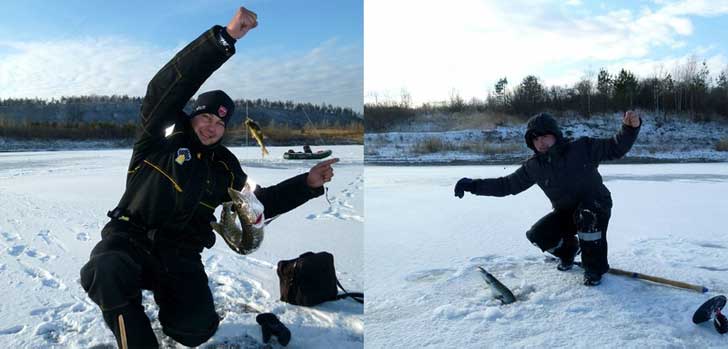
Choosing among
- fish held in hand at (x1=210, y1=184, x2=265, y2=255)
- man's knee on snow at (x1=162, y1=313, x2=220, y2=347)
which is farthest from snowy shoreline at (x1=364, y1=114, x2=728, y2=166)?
man's knee on snow at (x1=162, y1=313, x2=220, y2=347)

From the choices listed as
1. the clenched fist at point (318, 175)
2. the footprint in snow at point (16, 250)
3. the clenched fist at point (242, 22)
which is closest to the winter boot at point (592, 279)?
the clenched fist at point (318, 175)

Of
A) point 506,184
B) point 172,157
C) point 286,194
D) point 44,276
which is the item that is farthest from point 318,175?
point 44,276

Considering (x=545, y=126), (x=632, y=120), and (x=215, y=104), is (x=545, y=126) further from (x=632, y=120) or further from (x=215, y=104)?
(x=215, y=104)

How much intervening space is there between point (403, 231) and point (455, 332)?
7.94ft

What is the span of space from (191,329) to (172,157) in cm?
71

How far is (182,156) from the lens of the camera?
2.11 m

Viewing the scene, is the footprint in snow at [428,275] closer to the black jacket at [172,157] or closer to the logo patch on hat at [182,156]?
the black jacket at [172,157]

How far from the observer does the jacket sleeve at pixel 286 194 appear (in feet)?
8.07

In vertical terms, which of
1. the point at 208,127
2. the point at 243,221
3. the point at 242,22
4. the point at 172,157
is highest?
the point at 242,22

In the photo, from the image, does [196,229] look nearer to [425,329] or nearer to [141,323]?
[141,323]

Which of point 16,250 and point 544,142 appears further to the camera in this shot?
point 16,250

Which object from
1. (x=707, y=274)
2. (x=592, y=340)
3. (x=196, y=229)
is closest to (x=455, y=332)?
(x=592, y=340)

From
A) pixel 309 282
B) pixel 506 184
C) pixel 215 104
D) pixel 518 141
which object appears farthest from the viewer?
pixel 518 141

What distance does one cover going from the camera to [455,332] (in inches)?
90.0
